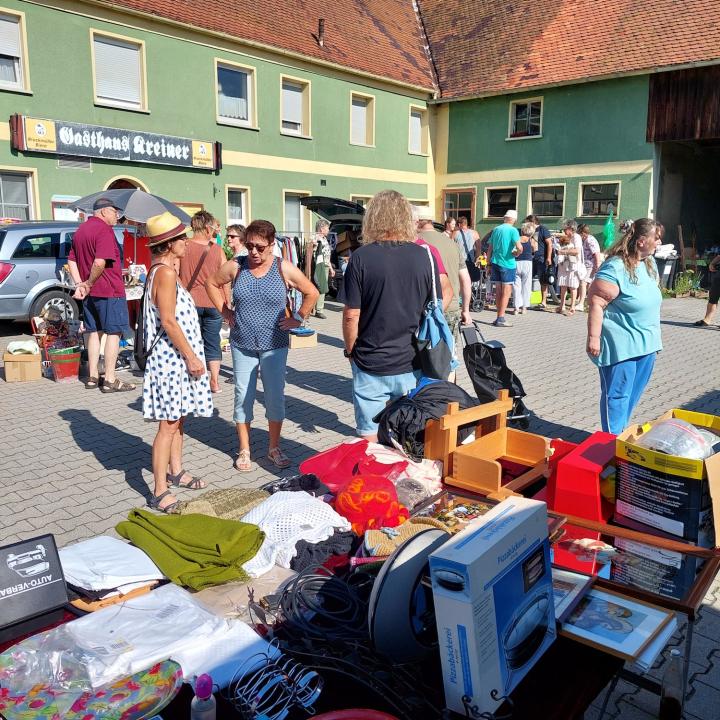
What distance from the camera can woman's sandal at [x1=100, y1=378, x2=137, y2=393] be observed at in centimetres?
755

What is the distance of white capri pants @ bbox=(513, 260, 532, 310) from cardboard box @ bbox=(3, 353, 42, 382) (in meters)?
9.11

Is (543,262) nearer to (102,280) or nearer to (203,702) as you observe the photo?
(102,280)

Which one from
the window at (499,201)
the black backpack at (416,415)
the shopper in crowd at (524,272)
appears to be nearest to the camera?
the black backpack at (416,415)

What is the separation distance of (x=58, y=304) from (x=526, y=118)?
56.9 feet

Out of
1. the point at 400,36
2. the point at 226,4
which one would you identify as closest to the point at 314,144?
the point at 226,4

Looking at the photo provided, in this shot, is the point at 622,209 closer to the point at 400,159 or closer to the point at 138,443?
the point at 400,159

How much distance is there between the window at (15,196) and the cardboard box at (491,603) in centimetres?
1545

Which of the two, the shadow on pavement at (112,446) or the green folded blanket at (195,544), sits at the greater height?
the green folded blanket at (195,544)

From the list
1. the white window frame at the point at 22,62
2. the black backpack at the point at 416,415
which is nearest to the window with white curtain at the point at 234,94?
the white window frame at the point at 22,62

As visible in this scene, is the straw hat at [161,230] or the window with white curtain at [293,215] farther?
the window with white curtain at [293,215]

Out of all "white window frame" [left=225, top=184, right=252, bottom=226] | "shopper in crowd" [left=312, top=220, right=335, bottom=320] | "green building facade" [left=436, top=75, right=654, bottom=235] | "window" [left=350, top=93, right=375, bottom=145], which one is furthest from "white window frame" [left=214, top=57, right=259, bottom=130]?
"green building facade" [left=436, top=75, right=654, bottom=235]

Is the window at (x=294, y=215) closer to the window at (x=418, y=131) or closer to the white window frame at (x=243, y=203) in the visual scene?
the white window frame at (x=243, y=203)

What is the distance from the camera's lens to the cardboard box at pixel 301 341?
10055 millimetres

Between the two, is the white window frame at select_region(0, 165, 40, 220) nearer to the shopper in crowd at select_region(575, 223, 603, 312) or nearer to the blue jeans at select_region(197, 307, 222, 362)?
the blue jeans at select_region(197, 307, 222, 362)
